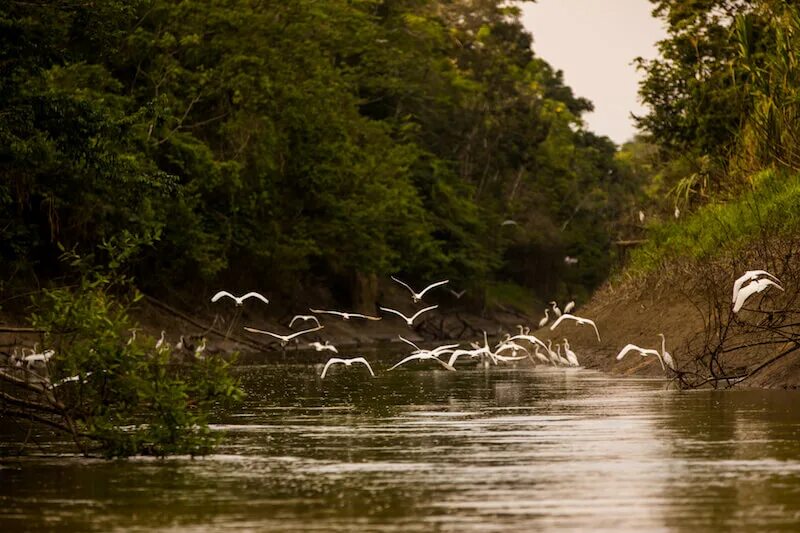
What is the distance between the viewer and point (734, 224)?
28.5m

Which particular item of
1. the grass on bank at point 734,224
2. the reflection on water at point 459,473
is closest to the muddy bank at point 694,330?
the grass on bank at point 734,224

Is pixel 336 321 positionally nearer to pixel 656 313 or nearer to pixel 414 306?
pixel 414 306

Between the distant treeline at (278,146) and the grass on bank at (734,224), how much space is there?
8.74 metres

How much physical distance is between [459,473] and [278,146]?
40.4 meters

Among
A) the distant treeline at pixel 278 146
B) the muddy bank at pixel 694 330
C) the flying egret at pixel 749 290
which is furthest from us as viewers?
the distant treeline at pixel 278 146

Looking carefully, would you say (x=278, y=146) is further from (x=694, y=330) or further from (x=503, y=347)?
(x=694, y=330)

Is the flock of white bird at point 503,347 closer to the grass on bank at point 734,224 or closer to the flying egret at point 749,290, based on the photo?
the flying egret at point 749,290

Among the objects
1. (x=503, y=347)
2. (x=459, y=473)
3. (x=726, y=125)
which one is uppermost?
(x=726, y=125)

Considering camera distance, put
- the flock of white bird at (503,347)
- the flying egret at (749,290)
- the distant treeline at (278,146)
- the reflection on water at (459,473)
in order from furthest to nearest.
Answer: the distant treeline at (278,146) → the flock of white bird at (503,347) → the flying egret at (749,290) → the reflection on water at (459,473)

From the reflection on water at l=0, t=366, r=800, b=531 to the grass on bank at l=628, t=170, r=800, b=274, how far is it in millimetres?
5811

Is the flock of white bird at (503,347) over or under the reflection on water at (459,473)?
over

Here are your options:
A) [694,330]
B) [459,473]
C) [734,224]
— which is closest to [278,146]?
[734,224]

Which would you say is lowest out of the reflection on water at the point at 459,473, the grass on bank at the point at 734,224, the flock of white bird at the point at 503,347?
the reflection on water at the point at 459,473

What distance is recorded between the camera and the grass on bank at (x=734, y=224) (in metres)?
25.9
